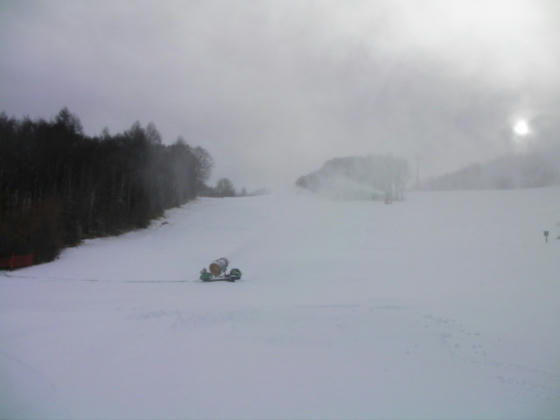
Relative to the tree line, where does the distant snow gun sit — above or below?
below

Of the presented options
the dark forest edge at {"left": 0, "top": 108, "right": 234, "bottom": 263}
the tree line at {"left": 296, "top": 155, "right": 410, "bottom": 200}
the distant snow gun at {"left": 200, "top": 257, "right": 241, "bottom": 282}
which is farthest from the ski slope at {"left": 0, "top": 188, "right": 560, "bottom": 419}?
the tree line at {"left": 296, "top": 155, "right": 410, "bottom": 200}

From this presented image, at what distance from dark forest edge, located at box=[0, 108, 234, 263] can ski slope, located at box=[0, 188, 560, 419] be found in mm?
3519

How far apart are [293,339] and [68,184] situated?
27688 mm

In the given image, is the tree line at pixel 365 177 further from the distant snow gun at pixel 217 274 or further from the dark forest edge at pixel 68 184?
the distant snow gun at pixel 217 274

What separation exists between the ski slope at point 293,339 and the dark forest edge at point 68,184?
3519mm

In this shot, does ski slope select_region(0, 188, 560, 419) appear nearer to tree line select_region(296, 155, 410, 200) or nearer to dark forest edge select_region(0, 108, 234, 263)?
dark forest edge select_region(0, 108, 234, 263)

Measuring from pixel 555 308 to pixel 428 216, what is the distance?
70.1 feet

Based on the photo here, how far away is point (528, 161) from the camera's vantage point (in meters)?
17.9

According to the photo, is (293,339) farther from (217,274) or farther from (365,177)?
(365,177)

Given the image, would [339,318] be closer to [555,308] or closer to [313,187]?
[555,308]

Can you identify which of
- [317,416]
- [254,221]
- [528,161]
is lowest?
[317,416]

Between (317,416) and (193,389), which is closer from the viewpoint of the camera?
(317,416)

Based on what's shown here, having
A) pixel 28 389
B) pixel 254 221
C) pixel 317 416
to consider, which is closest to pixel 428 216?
pixel 254 221

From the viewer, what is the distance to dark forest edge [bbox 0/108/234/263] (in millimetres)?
19328
